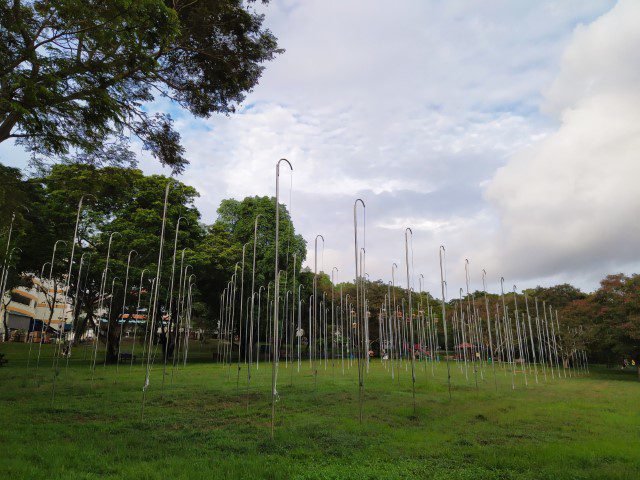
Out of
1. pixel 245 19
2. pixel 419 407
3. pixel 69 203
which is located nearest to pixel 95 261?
pixel 69 203

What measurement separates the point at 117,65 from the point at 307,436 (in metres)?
9.03

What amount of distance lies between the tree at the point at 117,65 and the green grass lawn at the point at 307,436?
6.21m

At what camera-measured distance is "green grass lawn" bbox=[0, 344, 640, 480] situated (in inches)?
238

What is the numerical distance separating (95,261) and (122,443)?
18153mm

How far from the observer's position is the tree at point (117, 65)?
797cm

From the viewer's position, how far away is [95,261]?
22.8m

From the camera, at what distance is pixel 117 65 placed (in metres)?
9.32

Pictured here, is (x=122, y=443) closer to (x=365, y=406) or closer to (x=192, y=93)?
(x=365, y=406)

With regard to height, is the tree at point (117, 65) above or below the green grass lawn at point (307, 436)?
above

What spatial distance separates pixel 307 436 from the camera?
807 cm

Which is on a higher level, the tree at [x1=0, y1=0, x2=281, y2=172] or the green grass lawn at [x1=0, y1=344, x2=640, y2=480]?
the tree at [x1=0, y1=0, x2=281, y2=172]

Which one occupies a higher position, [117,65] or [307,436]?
[117,65]

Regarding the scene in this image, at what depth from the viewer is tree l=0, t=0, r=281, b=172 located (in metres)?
7.97

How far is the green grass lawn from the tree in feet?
20.4
